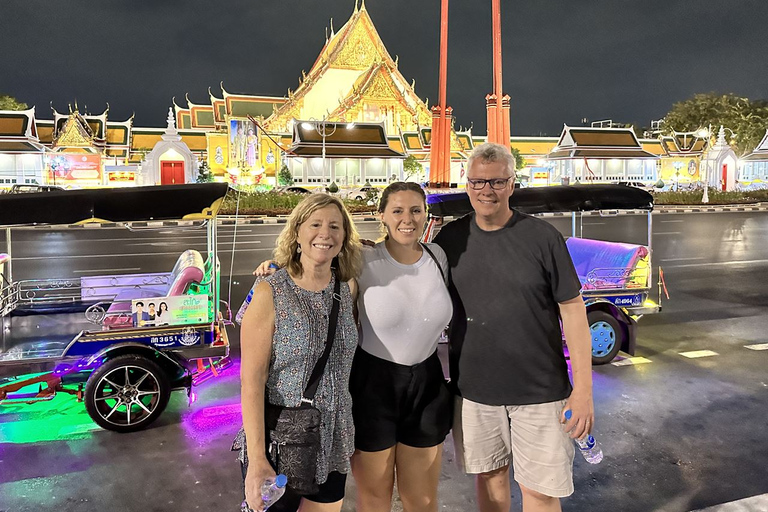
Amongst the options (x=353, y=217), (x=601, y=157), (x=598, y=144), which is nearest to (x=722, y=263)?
(x=353, y=217)

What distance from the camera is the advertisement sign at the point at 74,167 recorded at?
133 feet

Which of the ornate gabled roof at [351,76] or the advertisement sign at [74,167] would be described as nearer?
the advertisement sign at [74,167]

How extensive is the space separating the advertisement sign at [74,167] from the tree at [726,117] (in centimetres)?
5805

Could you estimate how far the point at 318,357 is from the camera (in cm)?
231

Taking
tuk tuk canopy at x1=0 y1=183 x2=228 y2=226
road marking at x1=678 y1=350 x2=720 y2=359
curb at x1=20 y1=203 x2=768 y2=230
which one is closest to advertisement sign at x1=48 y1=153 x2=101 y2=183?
curb at x1=20 y1=203 x2=768 y2=230

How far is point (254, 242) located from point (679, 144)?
49218mm

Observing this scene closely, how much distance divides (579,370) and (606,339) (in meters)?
3.92

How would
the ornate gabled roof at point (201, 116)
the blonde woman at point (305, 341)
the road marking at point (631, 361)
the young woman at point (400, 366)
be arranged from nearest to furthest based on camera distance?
1. the blonde woman at point (305, 341)
2. the young woman at point (400, 366)
3. the road marking at point (631, 361)
4. the ornate gabled roof at point (201, 116)

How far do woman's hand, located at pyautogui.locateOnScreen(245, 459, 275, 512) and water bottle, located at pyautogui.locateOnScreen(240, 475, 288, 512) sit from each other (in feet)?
0.04

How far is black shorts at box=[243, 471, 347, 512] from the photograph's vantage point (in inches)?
93.4

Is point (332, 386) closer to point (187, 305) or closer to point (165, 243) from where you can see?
point (187, 305)

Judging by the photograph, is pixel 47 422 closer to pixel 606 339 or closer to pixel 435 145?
pixel 606 339

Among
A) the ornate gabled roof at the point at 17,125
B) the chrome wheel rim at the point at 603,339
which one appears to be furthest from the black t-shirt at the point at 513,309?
the ornate gabled roof at the point at 17,125

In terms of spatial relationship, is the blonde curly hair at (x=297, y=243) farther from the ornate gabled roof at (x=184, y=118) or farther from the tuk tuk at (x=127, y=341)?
the ornate gabled roof at (x=184, y=118)
